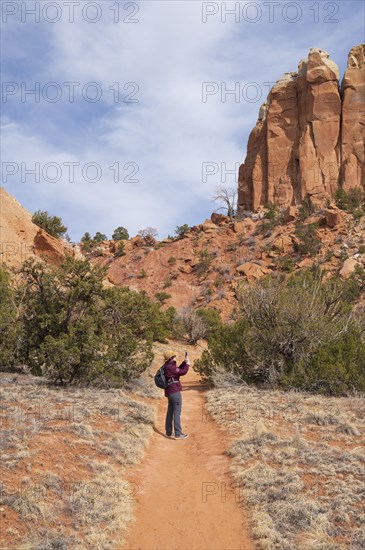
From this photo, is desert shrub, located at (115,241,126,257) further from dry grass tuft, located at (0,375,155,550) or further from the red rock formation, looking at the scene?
dry grass tuft, located at (0,375,155,550)

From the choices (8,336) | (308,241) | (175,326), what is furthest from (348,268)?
(8,336)

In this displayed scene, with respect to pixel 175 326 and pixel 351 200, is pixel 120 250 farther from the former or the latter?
pixel 351 200

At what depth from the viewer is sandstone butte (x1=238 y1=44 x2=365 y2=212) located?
1719 inches

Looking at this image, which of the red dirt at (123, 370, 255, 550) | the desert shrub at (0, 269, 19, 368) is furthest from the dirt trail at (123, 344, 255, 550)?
the desert shrub at (0, 269, 19, 368)

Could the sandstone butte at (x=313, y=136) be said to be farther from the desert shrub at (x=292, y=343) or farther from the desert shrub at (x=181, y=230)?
the desert shrub at (x=292, y=343)

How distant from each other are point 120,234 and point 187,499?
45.5 meters

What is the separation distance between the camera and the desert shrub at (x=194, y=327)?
2441cm

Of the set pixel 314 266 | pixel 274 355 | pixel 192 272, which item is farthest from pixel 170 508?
pixel 192 272

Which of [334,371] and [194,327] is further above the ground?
[194,327]

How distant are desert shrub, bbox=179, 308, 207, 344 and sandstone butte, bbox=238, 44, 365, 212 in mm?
22490

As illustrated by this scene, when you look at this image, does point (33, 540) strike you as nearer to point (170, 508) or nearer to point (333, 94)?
point (170, 508)

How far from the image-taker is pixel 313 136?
148 ft

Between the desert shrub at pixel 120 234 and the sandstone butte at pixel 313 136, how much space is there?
13933 millimetres

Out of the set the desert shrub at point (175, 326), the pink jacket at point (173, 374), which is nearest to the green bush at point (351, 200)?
the desert shrub at point (175, 326)
